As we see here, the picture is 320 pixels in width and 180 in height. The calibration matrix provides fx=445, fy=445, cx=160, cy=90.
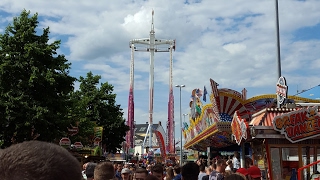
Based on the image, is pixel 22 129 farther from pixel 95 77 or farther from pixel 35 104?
pixel 95 77

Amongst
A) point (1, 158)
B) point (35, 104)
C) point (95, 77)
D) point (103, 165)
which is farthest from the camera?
point (95, 77)

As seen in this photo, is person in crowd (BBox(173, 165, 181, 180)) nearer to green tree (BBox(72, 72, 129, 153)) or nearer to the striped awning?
the striped awning

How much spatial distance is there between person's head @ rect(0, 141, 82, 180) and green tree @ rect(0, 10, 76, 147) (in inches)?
788

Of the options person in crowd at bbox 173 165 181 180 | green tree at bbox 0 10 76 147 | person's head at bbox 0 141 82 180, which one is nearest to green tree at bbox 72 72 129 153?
green tree at bbox 0 10 76 147

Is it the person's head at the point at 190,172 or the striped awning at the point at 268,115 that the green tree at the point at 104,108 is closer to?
the striped awning at the point at 268,115

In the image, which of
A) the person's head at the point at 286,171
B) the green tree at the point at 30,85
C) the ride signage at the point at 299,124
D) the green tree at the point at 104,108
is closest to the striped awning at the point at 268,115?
the ride signage at the point at 299,124

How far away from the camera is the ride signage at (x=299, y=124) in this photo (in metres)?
12.6

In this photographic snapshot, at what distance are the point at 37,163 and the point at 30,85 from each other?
20.4 metres

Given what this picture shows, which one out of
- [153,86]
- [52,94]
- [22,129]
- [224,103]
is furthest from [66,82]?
[153,86]

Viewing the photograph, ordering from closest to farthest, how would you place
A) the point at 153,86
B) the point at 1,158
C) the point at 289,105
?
the point at 1,158
the point at 289,105
the point at 153,86

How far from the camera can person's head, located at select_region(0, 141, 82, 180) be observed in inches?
47.9

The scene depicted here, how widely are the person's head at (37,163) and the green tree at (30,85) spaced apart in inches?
788

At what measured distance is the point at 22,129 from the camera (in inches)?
837

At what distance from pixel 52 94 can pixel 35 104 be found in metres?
1.05
